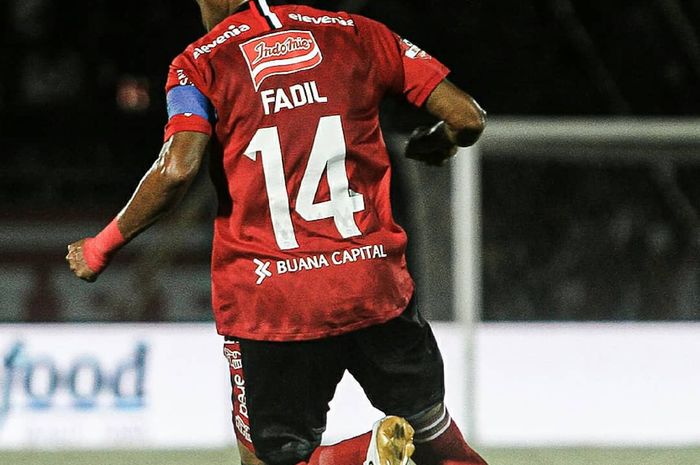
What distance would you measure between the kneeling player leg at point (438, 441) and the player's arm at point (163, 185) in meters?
0.75

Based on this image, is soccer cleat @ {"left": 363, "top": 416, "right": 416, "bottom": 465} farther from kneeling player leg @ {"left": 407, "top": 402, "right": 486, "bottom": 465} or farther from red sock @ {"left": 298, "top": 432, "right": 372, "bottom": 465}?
kneeling player leg @ {"left": 407, "top": 402, "right": 486, "bottom": 465}

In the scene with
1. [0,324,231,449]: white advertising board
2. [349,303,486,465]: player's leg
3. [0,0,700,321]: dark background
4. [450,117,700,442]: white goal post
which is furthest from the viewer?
[0,0,700,321]: dark background

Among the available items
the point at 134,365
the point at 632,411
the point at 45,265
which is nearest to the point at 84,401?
the point at 134,365

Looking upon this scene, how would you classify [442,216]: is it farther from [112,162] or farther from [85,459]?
[112,162]

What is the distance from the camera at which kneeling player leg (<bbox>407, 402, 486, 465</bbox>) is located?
110 inches

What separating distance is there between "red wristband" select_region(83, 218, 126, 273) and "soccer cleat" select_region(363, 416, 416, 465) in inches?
26.7

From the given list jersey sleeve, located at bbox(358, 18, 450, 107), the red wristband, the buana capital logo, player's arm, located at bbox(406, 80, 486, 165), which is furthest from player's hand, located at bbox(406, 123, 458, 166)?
the buana capital logo

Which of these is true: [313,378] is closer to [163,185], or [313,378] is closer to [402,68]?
[163,185]

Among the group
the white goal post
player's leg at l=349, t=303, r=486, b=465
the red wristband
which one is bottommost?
the white goal post

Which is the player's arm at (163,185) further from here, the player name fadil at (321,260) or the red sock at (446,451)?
the red sock at (446,451)

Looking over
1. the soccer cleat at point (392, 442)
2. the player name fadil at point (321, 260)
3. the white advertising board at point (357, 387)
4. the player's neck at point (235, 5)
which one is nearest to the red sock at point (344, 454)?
the soccer cleat at point (392, 442)

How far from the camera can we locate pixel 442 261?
20.1ft

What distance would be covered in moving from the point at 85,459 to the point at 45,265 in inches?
167

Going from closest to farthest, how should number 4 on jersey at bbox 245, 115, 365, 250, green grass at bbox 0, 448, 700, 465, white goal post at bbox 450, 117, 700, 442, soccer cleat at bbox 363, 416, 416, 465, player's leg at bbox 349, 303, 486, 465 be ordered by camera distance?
1. soccer cleat at bbox 363, 416, 416, 465
2. number 4 on jersey at bbox 245, 115, 365, 250
3. player's leg at bbox 349, 303, 486, 465
4. green grass at bbox 0, 448, 700, 465
5. white goal post at bbox 450, 117, 700, 442
